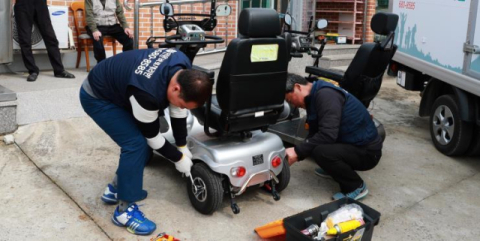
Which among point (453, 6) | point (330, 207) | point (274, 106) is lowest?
point (330, 207)

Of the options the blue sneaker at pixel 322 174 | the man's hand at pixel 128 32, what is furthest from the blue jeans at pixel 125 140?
the man's hand at pixel 128 32

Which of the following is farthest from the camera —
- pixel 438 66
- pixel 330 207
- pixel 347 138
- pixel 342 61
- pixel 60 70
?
pixel 342 61

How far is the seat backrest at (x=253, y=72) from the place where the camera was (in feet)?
10.7

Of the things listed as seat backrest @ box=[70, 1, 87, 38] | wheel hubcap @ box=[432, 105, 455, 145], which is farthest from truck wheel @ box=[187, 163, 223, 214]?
seat backrest @ box=[70, 1, 87, 38]

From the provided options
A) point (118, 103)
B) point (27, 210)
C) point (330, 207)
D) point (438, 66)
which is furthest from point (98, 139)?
point (438, 66)

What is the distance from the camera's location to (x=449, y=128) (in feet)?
16.2

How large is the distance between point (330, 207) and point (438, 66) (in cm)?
272

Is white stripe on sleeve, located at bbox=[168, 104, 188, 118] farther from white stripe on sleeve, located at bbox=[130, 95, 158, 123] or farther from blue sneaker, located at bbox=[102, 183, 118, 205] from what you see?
blue sneaker, located at bbox=[102, 183, 118, 205]

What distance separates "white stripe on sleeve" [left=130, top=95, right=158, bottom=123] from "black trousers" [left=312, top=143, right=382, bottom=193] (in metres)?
1.29

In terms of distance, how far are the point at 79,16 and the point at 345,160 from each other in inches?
184

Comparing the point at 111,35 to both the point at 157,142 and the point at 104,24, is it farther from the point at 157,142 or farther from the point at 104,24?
the point at 157,142

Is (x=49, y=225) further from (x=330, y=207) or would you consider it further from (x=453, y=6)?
(x=453, y=6)

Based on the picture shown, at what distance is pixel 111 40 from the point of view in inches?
266

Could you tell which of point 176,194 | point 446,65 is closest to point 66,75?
point 176,194
